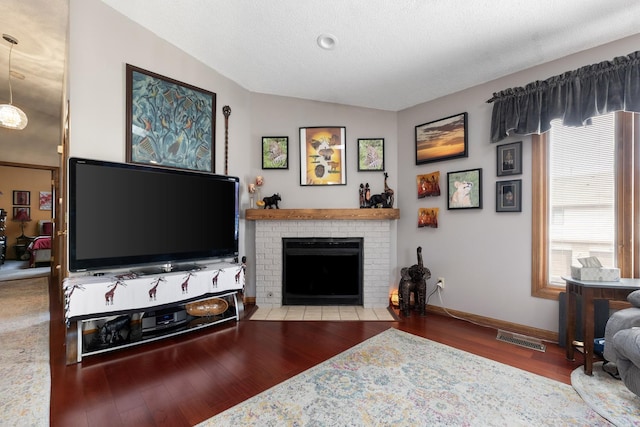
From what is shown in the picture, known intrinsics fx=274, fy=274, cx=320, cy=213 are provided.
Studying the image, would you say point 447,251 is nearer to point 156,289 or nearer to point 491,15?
point 491,15

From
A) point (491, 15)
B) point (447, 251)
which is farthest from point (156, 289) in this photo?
point (491, 15)

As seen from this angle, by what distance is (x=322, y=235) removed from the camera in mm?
3352

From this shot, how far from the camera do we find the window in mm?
2125

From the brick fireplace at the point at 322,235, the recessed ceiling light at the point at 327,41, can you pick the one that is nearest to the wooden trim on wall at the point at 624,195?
the brick fireplace at the point at 322,235

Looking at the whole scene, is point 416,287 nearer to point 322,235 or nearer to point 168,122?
point 322,235

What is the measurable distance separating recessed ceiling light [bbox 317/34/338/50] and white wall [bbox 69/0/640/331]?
110 centimetres

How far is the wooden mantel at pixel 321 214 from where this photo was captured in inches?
128

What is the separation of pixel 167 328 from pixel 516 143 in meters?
3.65

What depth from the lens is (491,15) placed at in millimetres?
Result: 1961

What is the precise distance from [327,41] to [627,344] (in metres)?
2.85

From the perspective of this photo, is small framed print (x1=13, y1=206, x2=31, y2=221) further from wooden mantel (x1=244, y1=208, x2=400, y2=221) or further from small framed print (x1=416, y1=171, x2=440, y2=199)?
small framed print (x1=416, y1=171, x2=440, y2=199)

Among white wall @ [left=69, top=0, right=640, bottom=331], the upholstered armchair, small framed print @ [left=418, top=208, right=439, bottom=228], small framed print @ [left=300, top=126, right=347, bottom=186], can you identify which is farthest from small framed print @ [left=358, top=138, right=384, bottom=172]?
the upholstered armchair

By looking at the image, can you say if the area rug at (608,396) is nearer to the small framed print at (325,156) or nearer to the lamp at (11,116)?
the small framed print at (325,156)

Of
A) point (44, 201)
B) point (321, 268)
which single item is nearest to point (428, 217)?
point (321, 268)
